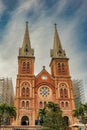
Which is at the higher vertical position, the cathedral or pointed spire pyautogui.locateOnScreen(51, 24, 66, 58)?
pointed spire pyautogui.locateOnScreen(51, 24, 66, 58)

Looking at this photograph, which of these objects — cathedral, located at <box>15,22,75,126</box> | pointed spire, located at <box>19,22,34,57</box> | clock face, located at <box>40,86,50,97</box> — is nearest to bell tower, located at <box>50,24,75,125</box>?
cathedral, located at <box>15,22,75,126</box>

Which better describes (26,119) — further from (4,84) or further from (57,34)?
(57,34)

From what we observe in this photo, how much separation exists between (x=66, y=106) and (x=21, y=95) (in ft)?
49.8

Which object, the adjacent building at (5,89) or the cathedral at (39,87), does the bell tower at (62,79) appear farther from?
the adjacent building at (5,89)

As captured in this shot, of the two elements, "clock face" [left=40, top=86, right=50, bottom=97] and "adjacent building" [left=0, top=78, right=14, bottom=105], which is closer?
"clock face" [left=40, top=86, right=50, bottom=97]

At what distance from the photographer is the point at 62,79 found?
70.5 meters

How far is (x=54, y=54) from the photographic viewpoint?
249 feet

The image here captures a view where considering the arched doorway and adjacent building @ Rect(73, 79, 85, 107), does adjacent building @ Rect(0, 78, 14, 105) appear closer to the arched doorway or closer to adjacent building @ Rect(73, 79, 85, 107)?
the arched doorway

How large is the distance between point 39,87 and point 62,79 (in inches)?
341

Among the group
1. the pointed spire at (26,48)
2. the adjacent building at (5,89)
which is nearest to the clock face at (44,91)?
the pointed spire at (26,48)

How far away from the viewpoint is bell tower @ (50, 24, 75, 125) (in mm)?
65438

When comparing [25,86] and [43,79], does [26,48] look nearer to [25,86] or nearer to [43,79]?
[43,79]

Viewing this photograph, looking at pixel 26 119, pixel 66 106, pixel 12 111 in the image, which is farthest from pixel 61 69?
pixel 12 111

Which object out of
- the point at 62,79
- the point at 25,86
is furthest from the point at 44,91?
the point at 62,79
